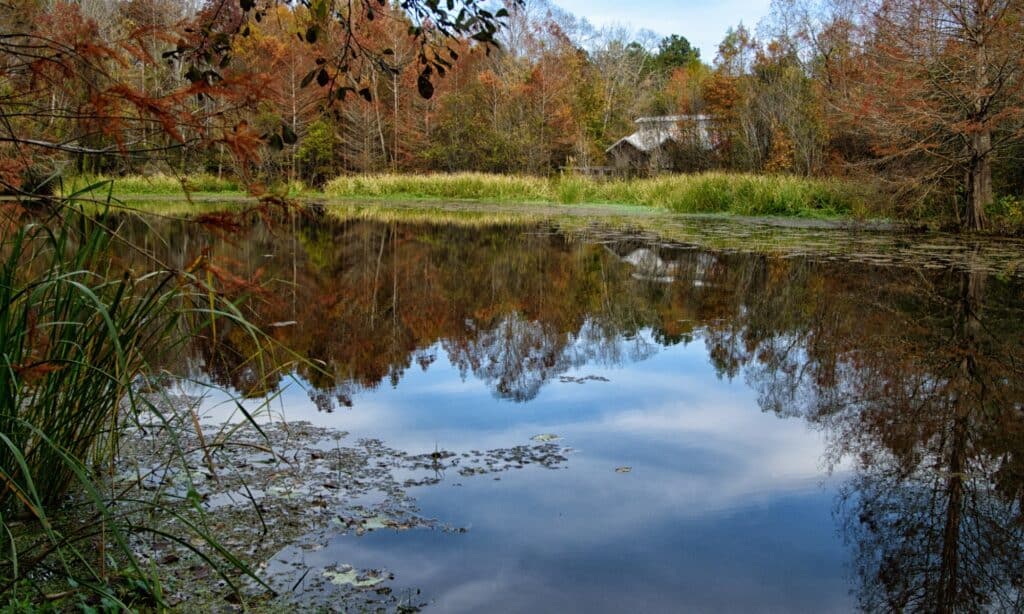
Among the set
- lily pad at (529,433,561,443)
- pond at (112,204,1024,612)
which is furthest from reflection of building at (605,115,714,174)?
lily pad at (529,433,561,443)

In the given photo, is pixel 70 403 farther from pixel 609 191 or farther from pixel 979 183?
pixel 609 191

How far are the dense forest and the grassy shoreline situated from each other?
43.4 inches

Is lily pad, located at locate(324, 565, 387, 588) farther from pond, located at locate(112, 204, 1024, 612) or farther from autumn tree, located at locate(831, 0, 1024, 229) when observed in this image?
autumn tree, located at locate(831, 0, 1024, 229)

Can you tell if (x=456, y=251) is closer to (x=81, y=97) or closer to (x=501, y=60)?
(x=81, y=97)

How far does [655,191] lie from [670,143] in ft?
45.8

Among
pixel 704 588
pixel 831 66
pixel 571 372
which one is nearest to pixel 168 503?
pixel 704 588

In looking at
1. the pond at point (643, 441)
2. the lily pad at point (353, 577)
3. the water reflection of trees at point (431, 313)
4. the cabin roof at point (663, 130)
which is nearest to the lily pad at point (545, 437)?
the pond at point (643, 441)

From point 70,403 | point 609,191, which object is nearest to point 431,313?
point 70,403

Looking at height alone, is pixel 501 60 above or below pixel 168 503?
above

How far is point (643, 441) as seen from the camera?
4000 millimetres

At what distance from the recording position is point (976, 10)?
14.5 m

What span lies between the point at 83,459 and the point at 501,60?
39620mm

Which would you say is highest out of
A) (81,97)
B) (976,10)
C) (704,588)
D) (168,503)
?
(976,10)

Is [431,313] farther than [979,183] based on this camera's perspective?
No
